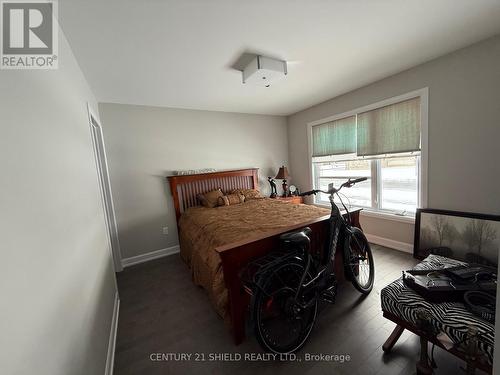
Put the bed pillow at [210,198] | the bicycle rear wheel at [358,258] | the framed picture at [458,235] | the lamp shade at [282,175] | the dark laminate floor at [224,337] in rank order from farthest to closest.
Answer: the lamp shade at [282,175]
the bed pillow at [210,198]
the framed picture at [458,235]
the bicycle rear wheel at [358,258]
the dark laminate floor at [224,337]

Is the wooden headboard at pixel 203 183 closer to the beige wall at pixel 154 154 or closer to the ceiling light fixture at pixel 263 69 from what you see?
the beige wall at pixel 154 154

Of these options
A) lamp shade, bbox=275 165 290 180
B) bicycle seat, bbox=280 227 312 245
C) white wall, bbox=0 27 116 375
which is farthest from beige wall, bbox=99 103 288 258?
bicycle seat, bbox=280 227 312 245

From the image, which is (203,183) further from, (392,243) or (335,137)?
(392,243)

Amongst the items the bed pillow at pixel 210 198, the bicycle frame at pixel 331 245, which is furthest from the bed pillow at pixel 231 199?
the bicycle frame at pixel 331 245

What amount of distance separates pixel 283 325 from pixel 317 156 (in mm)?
3197

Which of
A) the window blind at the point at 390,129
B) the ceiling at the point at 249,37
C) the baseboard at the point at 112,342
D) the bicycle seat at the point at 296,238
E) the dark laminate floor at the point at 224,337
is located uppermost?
the ceiling at the point at 249,37

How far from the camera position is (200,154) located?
12.2ft

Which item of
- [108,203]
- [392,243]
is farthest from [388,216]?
[108,203]

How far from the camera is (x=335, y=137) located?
3.72 meters

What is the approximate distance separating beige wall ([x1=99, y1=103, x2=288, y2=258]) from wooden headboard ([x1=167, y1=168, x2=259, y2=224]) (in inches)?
6.7

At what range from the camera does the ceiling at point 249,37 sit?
1434 mm

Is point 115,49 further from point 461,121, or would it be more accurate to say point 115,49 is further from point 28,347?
point 461,121

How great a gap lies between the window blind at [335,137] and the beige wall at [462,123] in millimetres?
709

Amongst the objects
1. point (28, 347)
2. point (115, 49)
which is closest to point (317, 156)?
point (115, 49)
